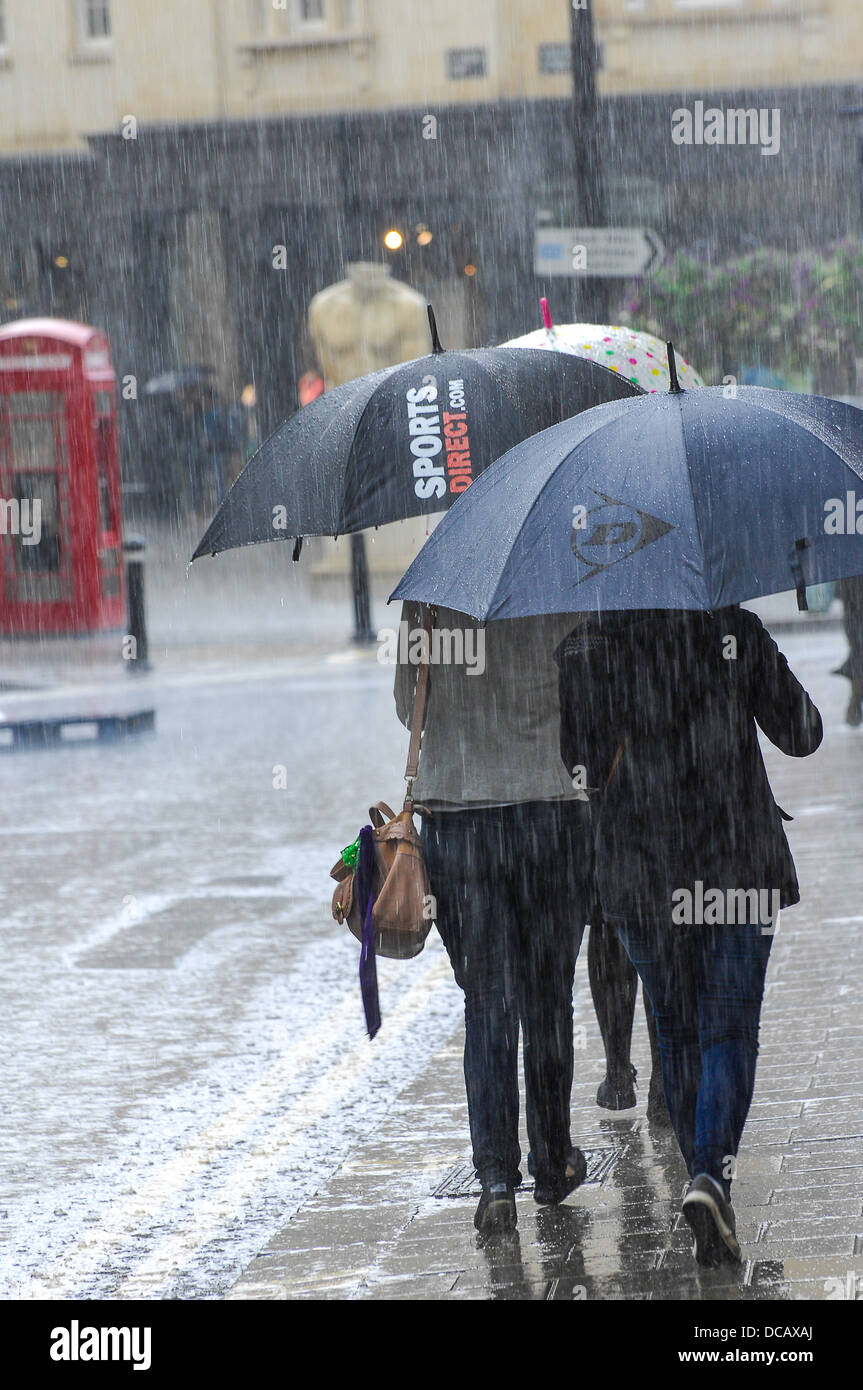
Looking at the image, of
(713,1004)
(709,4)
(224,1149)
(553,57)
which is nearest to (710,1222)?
(713,1004)

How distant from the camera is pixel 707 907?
417 centimetres

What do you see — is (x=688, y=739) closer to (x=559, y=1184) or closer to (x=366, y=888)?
(x=366, y=888)

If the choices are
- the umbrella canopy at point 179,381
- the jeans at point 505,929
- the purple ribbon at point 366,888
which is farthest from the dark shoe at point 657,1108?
the umbrella canopy at point 179,381

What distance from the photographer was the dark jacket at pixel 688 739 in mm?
4133

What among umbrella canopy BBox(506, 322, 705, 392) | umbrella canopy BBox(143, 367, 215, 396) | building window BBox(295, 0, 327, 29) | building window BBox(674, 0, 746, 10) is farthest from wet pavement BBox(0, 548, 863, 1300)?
building window BBox(295, 0, 327, 29)

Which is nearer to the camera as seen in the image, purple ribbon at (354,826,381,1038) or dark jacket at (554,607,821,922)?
dark jacket at (554,607,821,922)

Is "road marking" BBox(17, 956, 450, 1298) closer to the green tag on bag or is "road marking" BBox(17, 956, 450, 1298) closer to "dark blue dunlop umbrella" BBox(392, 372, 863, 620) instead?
the green tag on bag

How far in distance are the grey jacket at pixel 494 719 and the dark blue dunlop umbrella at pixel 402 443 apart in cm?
50

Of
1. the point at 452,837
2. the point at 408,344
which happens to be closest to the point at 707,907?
the point at 452,837

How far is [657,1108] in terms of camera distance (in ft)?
17.5

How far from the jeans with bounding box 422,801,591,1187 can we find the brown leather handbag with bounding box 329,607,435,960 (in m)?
0.09

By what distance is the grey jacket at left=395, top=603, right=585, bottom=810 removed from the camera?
458 centimetres

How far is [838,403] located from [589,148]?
365 inches

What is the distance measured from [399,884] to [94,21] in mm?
33355
